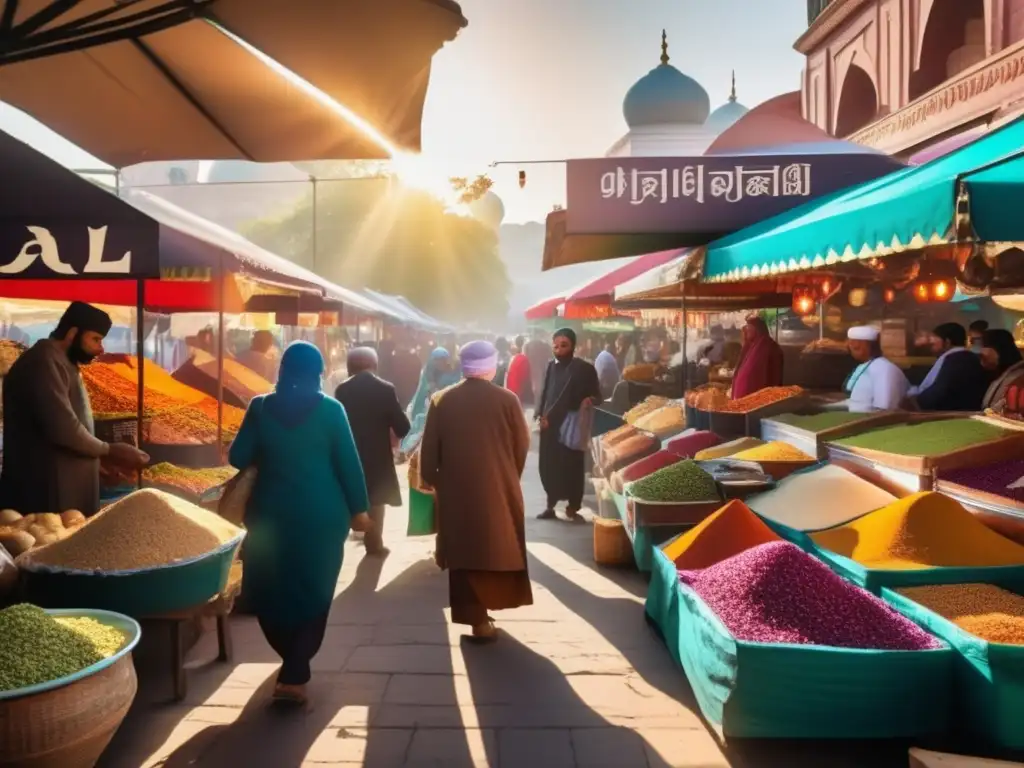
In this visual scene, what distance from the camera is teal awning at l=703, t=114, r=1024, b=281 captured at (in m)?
3.30

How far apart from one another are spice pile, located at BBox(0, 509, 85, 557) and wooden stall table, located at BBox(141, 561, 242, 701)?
2.19 ft

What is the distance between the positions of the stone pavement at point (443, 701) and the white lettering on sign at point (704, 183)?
368cm

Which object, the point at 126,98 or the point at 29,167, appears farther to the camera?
the point at 126,98

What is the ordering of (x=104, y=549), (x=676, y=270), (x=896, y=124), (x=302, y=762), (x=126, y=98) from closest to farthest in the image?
(x=302, y=762), (x=104, y=549), (x=126, y=98), (x=676, y=270), (x=896, y=124)

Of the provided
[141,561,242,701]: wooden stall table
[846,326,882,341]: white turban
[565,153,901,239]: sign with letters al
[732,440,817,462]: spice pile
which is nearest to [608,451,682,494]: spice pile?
[732,440,817,462]: spice pile

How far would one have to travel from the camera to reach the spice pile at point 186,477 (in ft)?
20.7

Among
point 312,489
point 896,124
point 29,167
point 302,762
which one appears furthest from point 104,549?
point 896,124

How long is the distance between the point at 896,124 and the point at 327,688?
13.9m

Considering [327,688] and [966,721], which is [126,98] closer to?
[327,688]

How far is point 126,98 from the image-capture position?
475cm

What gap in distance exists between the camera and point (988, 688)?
123 inches

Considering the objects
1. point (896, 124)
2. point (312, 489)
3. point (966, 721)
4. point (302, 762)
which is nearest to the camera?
point (966, 721)

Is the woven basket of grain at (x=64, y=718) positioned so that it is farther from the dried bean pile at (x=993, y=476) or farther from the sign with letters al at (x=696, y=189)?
the sign with letters al at (x=696, y=189)

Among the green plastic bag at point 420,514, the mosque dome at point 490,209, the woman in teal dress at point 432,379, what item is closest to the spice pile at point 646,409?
the woman in teal dress at point 432,379
